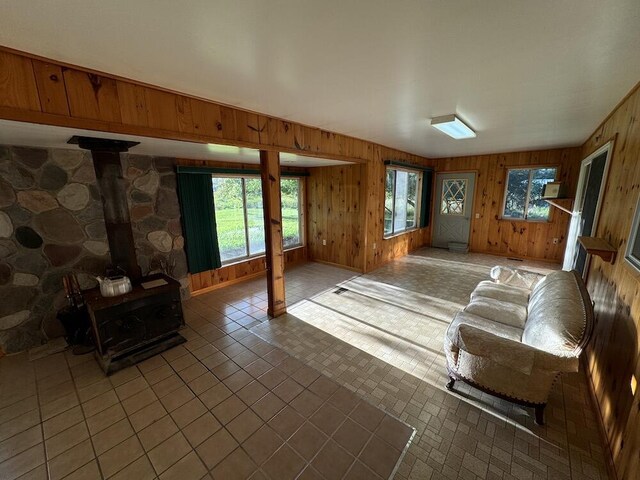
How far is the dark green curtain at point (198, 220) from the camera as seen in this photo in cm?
365

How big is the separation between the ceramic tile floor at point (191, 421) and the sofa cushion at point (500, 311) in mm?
1306

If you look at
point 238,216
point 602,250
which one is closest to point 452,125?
point 602,250

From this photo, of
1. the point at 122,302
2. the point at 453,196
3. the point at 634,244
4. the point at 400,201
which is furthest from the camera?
the point at 453,196

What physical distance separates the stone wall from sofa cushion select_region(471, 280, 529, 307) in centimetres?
430

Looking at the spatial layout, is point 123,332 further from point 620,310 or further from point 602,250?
point 602,250

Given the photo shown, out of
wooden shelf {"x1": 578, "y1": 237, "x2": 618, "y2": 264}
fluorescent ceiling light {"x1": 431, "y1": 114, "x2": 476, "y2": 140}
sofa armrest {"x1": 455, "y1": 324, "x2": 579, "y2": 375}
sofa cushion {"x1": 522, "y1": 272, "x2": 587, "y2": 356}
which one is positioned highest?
fluorescent ceiling light {"x1": 431, "y1": 114, "x2": 476, "y2": 140}

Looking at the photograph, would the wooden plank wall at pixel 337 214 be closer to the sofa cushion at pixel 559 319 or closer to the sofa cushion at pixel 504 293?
the sofa cushion at pixel 504 293

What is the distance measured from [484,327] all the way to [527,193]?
490 cm

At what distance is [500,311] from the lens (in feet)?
7.82

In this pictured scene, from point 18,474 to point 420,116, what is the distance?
3999mm

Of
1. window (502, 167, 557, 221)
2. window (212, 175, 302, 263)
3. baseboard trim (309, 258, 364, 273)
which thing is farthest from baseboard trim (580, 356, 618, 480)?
window (212, 175, 302, 263)

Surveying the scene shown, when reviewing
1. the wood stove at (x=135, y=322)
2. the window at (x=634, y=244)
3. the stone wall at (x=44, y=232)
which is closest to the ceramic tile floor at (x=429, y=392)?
the wood stove at (x=135, y=322)

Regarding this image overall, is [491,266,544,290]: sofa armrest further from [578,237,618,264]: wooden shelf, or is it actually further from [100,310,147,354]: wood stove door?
[100,310,147,354]: wood stove door

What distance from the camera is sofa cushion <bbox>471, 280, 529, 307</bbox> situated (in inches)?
104
